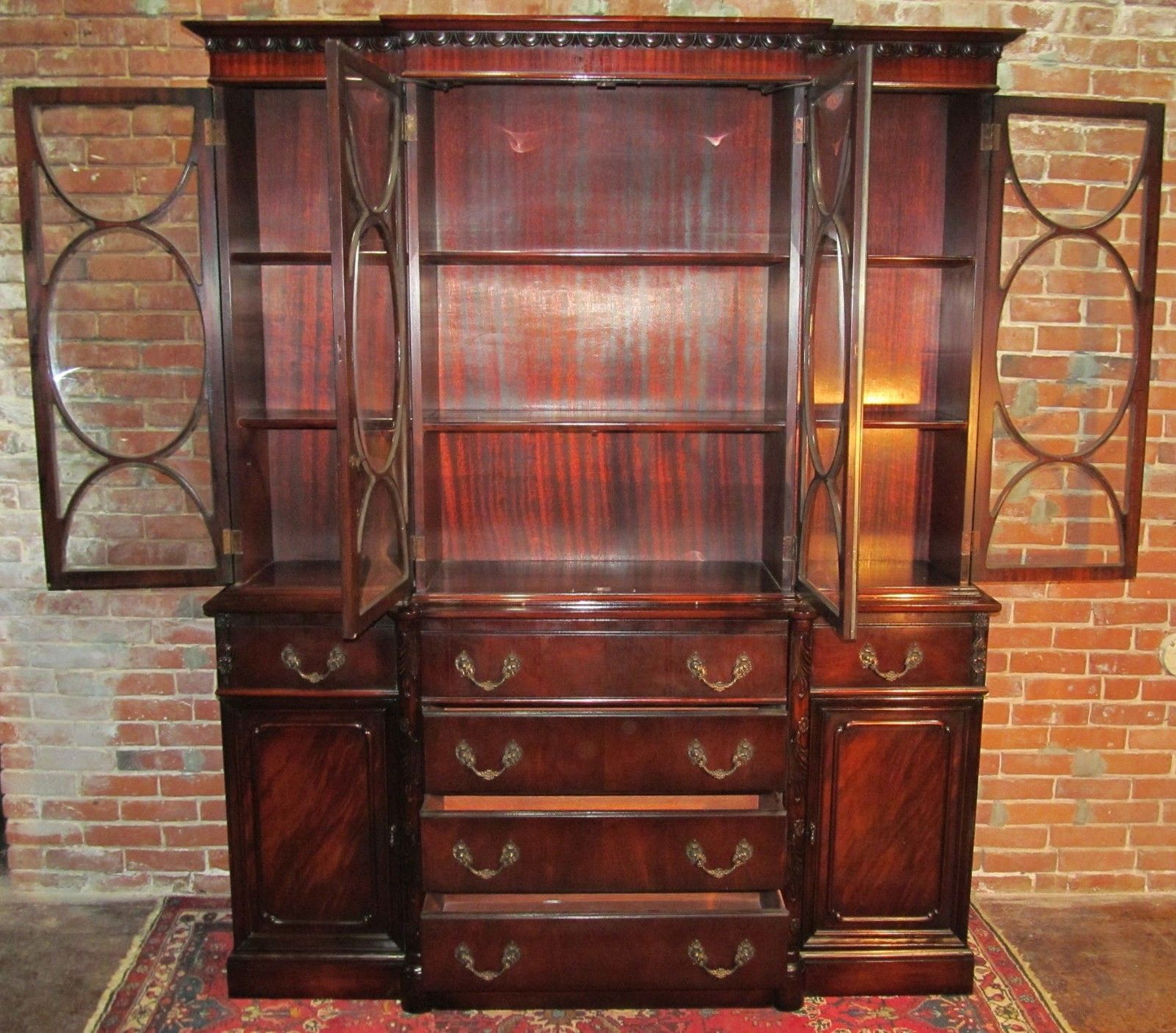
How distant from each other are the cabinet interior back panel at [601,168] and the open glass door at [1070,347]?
0.65m

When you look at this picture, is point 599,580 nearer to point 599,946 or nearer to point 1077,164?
point 599,946

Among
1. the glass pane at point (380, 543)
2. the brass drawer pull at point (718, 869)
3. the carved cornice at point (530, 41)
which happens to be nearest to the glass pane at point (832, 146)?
the carved cornice at point (530, 41)

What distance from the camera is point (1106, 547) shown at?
8.89 feet

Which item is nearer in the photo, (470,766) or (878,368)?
(470,766)

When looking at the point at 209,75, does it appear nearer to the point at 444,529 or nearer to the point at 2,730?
the point at 444,529

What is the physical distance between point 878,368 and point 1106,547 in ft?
2.48

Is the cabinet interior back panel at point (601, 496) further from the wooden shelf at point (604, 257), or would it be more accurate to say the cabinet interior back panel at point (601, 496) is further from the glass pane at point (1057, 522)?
the glass pane at point (1057, 522)

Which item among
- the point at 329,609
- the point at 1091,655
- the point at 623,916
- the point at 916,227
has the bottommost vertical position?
the point at 623,916

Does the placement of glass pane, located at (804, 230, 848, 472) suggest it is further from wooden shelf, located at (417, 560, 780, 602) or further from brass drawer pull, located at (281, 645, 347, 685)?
brass drawer pull, located at (281, 645, 347, 685)

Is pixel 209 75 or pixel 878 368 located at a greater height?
pixel 209 75

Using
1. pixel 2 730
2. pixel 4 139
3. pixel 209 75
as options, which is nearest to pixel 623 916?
pixel 2 730

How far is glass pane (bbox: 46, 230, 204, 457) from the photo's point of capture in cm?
250

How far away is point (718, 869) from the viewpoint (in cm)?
245

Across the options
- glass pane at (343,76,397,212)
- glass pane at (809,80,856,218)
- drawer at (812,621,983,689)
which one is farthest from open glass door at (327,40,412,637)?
drawer at (812,621,983,689)
